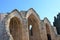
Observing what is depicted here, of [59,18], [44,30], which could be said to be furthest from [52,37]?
[59,18]

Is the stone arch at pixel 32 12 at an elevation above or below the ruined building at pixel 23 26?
above

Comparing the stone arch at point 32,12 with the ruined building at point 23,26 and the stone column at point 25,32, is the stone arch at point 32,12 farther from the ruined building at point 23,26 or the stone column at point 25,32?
the stone column at point 25,32

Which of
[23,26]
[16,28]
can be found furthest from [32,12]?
[16,28]

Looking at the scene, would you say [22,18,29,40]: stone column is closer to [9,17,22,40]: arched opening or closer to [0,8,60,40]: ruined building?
[0,8,60,40]: ruined building

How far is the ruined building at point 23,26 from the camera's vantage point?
46.0 ft

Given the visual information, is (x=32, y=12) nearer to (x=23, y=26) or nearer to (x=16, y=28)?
(x=23, y=26)

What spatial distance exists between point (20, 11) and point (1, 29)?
345cm

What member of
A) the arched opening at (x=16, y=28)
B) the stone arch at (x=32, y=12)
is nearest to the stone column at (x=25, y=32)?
the arched opening at (x=16, y=28)

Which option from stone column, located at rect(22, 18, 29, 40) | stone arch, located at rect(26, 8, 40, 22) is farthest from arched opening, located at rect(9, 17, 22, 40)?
stone arch, located at rect(26, 8, 40, 22)

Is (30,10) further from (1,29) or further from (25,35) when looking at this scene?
(1,29)

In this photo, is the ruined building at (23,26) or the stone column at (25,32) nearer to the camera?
the ruined building at (23,26)

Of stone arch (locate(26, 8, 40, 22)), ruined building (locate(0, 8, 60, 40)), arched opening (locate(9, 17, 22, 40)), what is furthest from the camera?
stone arch (locate(26, 8, 40, 22))

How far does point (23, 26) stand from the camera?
51.0 ft

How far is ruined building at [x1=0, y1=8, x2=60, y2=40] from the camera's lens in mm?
14020
